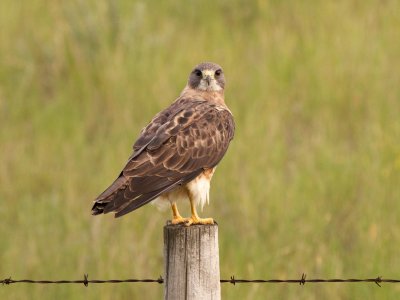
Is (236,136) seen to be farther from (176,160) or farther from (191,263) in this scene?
(191,263)

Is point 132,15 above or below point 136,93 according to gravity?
above

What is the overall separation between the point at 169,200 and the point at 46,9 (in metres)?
7.54

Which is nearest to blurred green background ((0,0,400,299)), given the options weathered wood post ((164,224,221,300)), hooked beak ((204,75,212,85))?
hooked beak ((204,75,212,85))

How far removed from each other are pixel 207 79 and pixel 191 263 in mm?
2635

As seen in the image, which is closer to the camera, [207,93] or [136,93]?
[207,93]

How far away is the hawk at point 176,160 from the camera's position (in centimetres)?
573

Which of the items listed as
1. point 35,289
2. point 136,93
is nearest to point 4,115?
point 136,93

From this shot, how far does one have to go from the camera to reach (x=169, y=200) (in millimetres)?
6328

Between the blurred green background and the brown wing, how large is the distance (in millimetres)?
1264

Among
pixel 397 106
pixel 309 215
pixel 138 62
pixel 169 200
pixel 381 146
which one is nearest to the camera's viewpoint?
pixel 169 200

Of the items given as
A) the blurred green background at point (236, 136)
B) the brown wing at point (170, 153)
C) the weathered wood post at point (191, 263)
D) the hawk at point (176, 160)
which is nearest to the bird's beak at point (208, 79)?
the hawk at point (176, 160)

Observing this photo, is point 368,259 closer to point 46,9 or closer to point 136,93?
point 136,93

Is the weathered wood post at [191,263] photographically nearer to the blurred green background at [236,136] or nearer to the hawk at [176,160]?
the hawk at [176,160]

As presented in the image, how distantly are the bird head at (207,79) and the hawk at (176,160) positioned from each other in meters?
0.35
